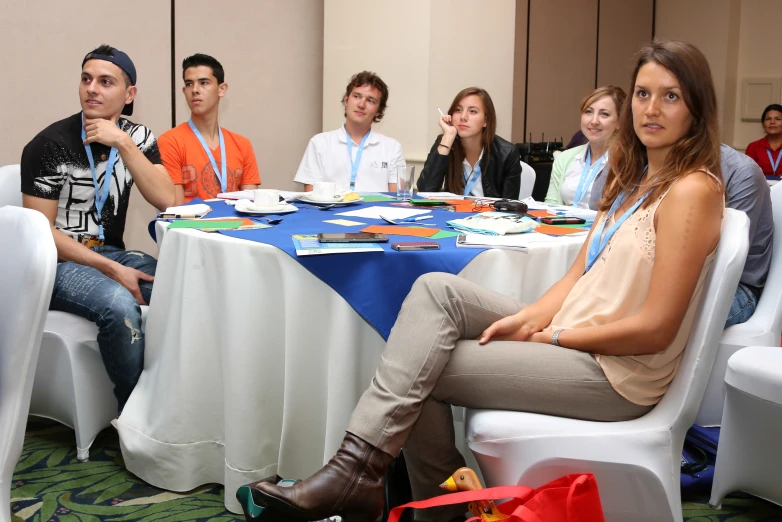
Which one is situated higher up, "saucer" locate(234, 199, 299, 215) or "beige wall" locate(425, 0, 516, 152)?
"beige wall" locate(425, 0, 516, 152)

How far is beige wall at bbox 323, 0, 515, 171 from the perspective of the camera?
16.1 ft

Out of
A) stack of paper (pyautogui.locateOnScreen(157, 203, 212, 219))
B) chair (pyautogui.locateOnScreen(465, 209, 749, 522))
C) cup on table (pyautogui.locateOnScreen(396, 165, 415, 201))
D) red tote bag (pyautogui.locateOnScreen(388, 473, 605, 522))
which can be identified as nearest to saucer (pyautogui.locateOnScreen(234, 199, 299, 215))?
stack of paper (pyautogui.locateOnScreen(157, 203, 212, 219))

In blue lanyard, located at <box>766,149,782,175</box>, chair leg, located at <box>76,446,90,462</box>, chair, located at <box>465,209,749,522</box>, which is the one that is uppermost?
blue lanyard, located at <box>766,149,782,175</box>

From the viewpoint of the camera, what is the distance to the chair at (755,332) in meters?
2.30

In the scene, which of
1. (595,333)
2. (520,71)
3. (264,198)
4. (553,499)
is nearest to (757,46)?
(520,71)

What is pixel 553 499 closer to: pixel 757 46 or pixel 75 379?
pixel 75 379

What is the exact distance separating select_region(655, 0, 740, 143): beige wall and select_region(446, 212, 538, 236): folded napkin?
6514 mm

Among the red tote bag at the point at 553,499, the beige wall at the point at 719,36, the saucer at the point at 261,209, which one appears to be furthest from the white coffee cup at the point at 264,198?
the beige wall at the point at 719,36

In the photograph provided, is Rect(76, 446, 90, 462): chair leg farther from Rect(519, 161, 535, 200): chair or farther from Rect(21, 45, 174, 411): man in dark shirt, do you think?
Rect(519, 161, 535, 200): chair

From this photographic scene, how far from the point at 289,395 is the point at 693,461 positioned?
1210 millimetres

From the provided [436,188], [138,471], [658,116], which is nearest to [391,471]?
[138,471]

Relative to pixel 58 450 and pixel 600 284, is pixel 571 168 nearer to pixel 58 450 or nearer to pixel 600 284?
pixel 600 284

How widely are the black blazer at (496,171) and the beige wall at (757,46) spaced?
547 centimetres

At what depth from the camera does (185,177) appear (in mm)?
3760
